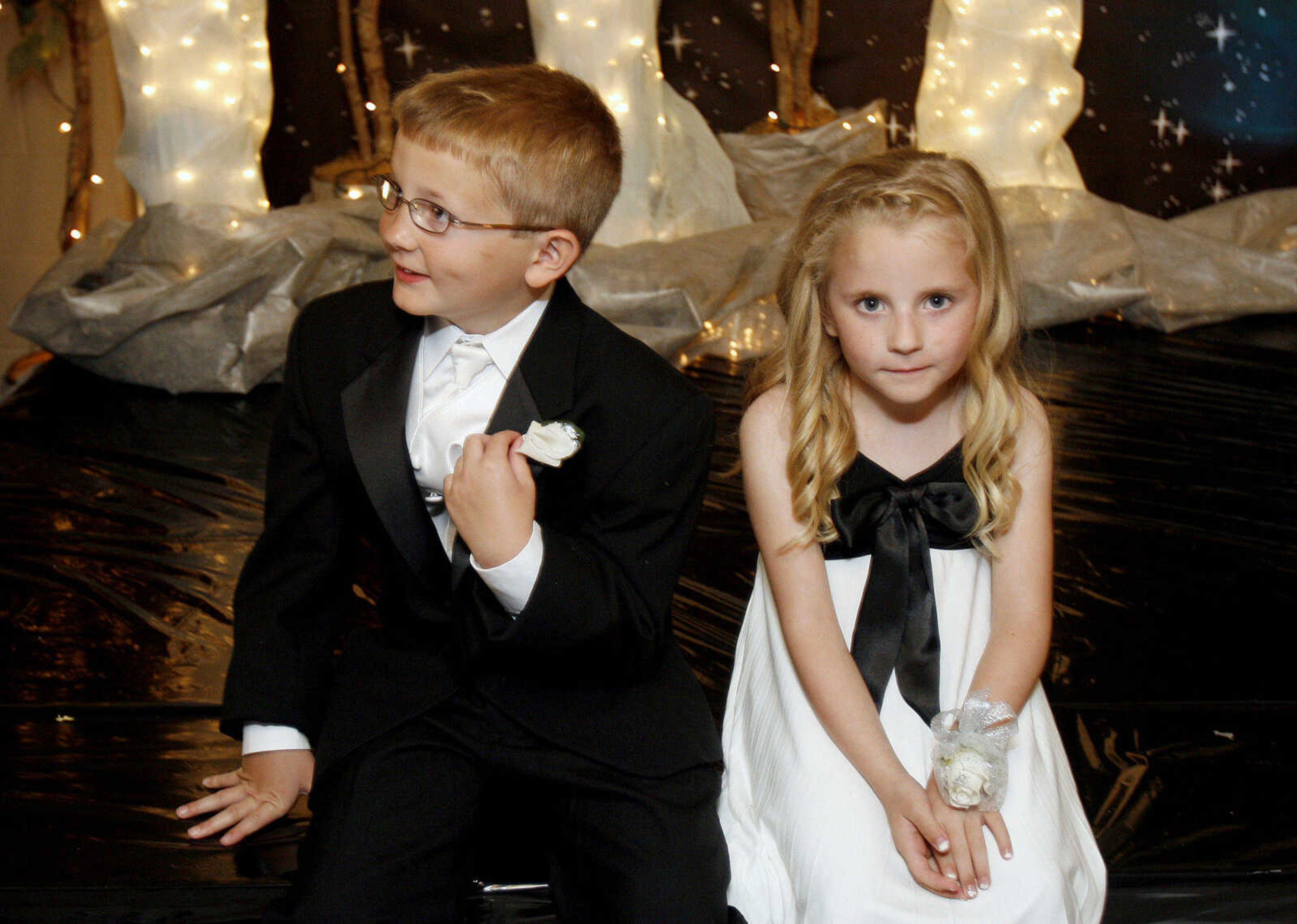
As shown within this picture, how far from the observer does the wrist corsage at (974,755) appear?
1.07 meters

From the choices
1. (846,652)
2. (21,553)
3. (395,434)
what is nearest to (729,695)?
(846,652)

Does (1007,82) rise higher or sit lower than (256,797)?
lower

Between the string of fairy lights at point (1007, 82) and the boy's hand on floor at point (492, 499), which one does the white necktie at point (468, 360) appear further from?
the string of fairy lights at point (1007, 82)

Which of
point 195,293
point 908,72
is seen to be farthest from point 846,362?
point 908,72

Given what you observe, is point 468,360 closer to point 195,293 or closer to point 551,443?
point 551,443

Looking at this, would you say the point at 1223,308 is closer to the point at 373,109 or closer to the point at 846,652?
the point at 373,109

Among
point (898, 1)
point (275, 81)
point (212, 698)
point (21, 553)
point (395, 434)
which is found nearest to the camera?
point (395, 434)

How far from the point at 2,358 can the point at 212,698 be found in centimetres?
298

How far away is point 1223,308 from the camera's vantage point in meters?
3.68

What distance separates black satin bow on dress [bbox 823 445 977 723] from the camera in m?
1.24

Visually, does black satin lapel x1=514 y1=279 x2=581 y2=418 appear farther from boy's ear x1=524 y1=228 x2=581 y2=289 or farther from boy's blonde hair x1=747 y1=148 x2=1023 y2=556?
boy's blonde hair x1=747 y1=148 x2=1023 y2=556

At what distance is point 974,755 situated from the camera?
1082 mm

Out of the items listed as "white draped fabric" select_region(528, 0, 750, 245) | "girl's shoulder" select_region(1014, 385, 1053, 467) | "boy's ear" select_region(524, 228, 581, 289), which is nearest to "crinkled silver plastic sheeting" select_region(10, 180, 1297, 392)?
"white draped fabric" select_region(528, 0, 750, 245)

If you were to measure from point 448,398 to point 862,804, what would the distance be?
0.52 m
